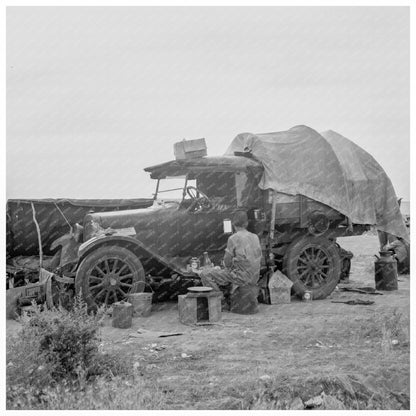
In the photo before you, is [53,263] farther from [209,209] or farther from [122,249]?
[209,209]

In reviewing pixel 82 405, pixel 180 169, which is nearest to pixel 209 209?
pixel 180 169

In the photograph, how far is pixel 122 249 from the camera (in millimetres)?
8578

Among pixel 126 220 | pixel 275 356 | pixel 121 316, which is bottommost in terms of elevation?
pixel 275 356

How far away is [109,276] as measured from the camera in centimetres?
853

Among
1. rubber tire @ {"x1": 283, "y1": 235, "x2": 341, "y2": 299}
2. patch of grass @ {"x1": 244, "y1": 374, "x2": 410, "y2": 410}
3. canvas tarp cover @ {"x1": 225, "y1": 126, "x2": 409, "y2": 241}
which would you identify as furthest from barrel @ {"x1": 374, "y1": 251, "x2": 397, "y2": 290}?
patch of grass @ {"x1": 244, "y1": 374, "x2": 410, "y2": 410}

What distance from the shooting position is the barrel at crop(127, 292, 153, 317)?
330 inches

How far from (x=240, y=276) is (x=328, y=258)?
2.39m

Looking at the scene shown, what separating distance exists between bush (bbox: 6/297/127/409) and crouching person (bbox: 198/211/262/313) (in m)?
3.31

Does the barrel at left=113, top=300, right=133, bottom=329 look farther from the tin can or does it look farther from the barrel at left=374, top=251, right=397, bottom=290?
the barrel at left=374, top=251, right=397, bottom=290

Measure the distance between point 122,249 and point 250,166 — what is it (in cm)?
282

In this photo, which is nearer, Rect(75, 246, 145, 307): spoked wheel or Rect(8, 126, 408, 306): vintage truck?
Rect(75, 246, 145, 307): spoked wheel

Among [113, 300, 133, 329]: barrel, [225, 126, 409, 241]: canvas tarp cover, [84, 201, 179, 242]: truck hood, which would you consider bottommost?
[113, 300, 133, 329]: barrel

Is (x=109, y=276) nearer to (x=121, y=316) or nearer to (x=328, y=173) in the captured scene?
(x=121, y=316)

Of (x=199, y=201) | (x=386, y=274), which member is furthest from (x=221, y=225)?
(x=386, y=274)
